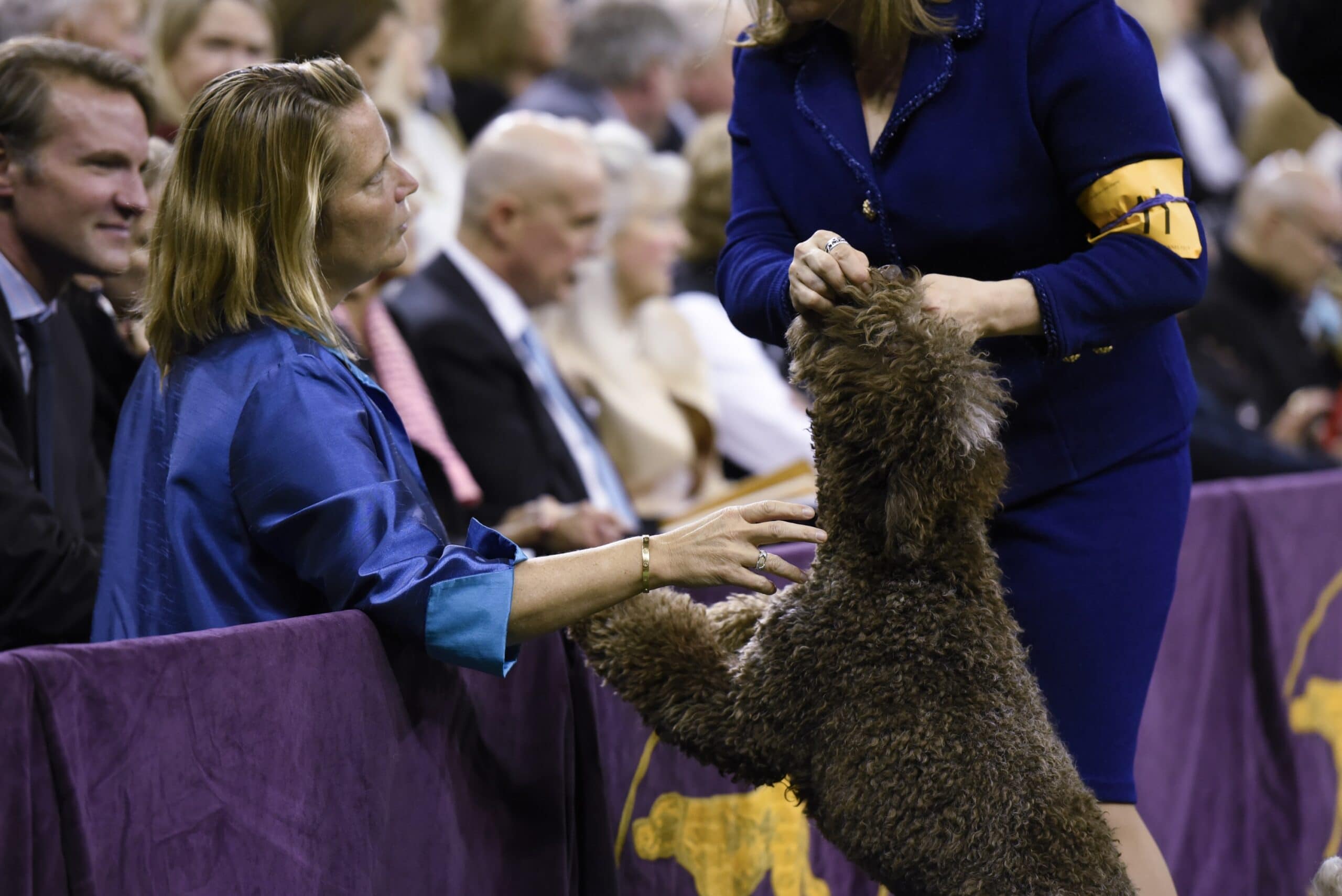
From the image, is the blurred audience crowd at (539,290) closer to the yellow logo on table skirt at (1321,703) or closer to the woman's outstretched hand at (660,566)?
the woman's outstretched hand at (660,566)

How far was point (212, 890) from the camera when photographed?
6.11 ft

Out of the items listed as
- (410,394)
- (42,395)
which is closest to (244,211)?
(42,395)

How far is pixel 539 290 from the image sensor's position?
4.54 meters

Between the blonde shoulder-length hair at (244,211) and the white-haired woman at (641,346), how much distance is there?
8.33ft

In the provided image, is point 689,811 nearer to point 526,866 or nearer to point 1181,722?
point 526,866

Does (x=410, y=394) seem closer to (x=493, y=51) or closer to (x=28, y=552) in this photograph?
(x=28, y=552)

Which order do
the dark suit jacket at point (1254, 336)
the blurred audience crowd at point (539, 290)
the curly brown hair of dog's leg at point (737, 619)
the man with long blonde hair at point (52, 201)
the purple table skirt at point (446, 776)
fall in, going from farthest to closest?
the dark suit jacket at point (1254, 336), the blurred audience crowd at point (539, 290), the man with long blonde hair at point (52, 201), the curly brown hair of dog's leg at point (737, 619), the purple table skirt at point (446, 776)

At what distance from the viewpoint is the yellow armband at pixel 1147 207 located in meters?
2.06

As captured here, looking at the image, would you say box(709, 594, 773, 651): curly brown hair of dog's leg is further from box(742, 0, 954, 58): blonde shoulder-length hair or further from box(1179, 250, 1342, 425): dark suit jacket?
box(1179, 250, 1342, 425): dark suit jacket

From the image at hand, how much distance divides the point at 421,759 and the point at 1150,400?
3.73 feet

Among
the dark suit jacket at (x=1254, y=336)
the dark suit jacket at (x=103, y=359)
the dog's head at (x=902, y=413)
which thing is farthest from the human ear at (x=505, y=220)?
the dark suit jacket at (x=1254, y=336)

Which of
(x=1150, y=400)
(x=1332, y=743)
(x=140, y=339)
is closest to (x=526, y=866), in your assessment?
(x=1150, y=400)

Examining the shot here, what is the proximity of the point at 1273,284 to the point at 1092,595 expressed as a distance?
5.26m

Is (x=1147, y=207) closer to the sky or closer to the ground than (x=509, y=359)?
closer to the sky
